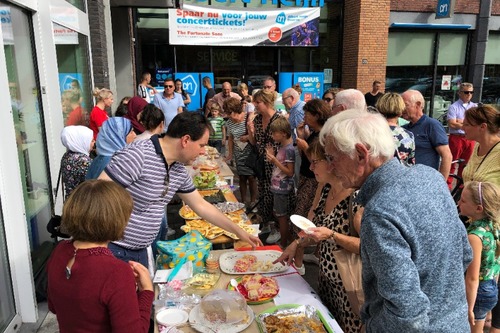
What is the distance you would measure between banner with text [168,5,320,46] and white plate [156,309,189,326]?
33.3 ft

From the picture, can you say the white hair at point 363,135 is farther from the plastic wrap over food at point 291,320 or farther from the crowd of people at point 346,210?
the plastic wrap over food at point 291,320

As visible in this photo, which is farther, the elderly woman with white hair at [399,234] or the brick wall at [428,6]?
the brick wall at [428,6]

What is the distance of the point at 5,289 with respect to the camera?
2969mm

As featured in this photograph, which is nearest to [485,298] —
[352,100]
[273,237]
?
[352,100]

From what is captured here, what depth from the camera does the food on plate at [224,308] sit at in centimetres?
194

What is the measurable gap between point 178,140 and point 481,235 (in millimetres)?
1947

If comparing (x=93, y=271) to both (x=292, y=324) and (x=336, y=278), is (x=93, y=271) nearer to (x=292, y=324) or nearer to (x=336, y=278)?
(x=292, y=324)

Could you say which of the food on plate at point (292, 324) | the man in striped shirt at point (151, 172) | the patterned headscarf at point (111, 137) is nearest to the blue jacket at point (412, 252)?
the food on plate at point (292, 324)

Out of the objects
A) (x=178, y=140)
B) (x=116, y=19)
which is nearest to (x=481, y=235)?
(x=178, y=140)

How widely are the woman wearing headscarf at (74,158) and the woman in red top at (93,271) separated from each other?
1.98 meters

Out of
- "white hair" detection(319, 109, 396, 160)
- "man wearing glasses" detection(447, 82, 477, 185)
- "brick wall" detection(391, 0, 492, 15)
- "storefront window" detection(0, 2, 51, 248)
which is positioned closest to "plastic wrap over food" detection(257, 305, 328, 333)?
"white hair" detection(319, 109, 396, 160)

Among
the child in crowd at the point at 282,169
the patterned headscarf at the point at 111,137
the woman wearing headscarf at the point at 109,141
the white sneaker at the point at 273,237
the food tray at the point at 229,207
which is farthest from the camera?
the white sneaker at the point at 273,237

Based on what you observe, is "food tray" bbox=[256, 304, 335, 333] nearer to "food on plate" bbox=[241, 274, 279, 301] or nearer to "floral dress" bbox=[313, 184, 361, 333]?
"food on plate" bbox=[241, 274, 279, 301]

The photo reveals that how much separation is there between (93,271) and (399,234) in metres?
1.07
